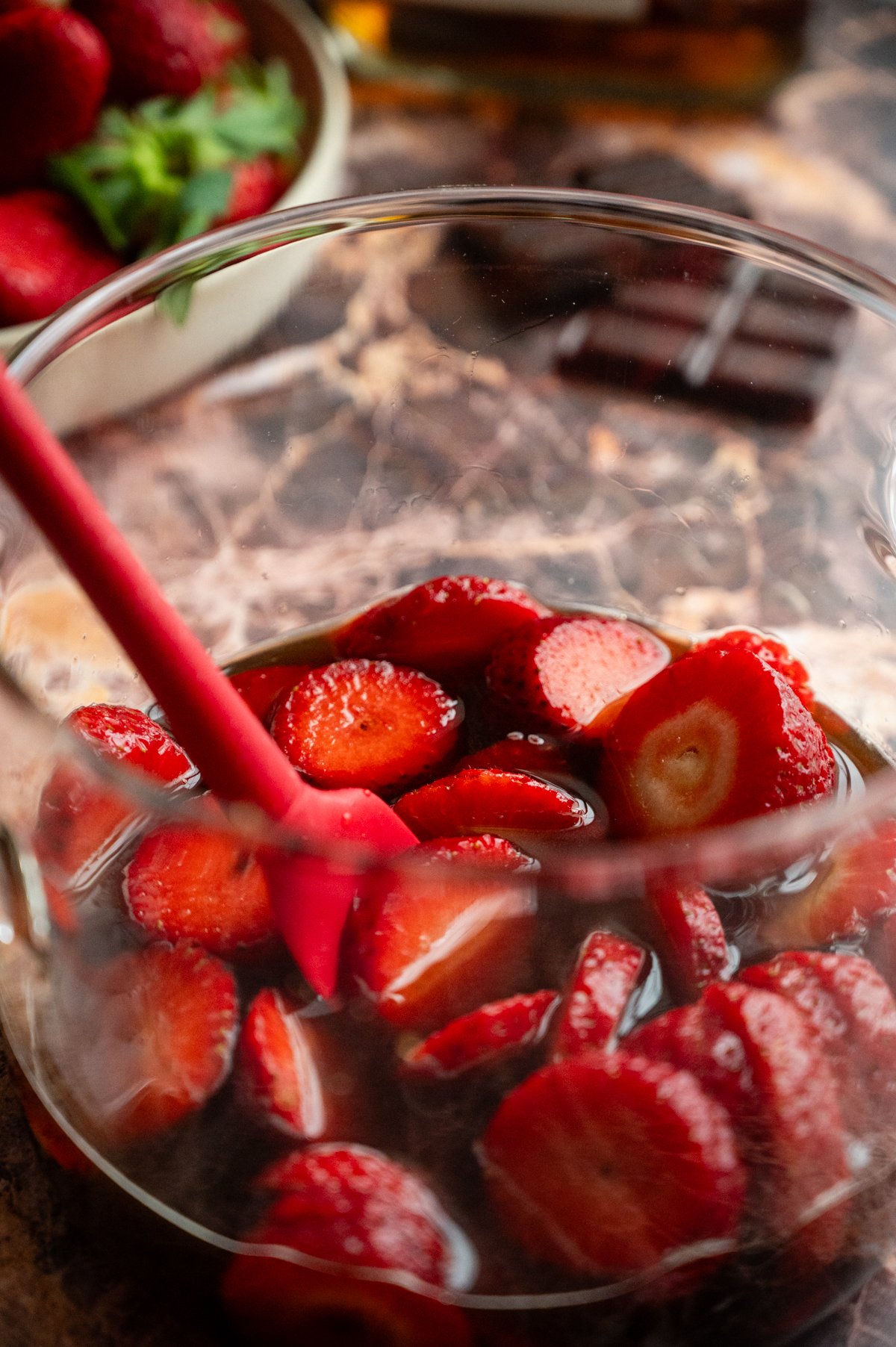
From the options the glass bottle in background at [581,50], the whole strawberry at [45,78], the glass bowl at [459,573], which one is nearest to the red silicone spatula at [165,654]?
the glass bowl at [459,573]

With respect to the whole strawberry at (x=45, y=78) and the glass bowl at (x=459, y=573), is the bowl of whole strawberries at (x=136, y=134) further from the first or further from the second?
the glass bowl at (x=459, y=573)

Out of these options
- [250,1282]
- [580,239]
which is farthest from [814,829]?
[580,239]

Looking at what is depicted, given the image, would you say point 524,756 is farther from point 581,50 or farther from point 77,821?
point 581,50

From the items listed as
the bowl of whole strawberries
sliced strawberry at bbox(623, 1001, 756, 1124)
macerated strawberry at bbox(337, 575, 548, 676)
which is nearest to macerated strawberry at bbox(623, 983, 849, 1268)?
sliced strawberry at bbox(623, 1001, 756, 1124)

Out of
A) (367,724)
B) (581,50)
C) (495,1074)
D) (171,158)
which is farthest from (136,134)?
(495,1074)

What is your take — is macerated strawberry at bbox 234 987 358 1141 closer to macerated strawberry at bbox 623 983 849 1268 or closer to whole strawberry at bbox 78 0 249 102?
macerated strawberry at bbox 623 983 849 1268

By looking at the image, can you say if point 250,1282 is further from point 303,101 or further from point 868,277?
point 303,101
